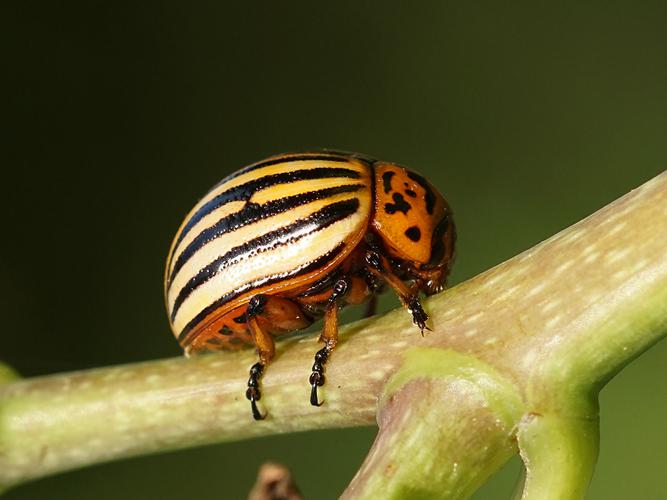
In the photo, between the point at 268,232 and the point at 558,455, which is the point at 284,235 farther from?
the point at 558,455

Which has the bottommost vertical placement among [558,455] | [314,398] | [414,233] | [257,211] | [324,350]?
[558,455]

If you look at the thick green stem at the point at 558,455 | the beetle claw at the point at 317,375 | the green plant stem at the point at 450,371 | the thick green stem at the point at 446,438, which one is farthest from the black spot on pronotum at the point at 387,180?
the thick green stem at the point at 558,455

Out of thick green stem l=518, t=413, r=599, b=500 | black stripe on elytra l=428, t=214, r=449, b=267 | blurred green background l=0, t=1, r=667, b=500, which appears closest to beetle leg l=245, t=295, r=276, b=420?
black stripe on elytra l=428, t=214, r=449, b=267

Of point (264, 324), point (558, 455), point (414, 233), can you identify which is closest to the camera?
point (558, 455)

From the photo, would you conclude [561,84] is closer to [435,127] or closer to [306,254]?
[435,127]

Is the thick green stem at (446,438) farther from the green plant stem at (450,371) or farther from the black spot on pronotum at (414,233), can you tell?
the black spot on pronotum at (414,233)

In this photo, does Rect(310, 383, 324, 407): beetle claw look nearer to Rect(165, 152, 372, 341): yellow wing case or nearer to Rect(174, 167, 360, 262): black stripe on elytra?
Rect(165, 152, 372, 341): yellow wing case

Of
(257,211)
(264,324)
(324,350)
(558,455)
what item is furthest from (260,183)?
(558,455)
